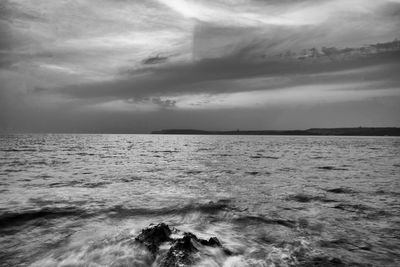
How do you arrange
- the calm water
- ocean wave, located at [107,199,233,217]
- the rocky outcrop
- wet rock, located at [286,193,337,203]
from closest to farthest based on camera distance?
the rocky outcrop < the calm water < ocean wave, located at [107,199,233,217] < wet rock, located at [286,193,337,203]

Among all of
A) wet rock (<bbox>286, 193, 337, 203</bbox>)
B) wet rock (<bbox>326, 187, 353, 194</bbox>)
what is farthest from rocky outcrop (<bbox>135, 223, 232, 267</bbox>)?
wet rock (<bbox>326, 187, 353, 194</bbox>)

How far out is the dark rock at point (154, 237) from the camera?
316 inches

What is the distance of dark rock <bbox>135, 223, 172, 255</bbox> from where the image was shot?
26.3 ft

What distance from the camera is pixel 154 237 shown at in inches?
336

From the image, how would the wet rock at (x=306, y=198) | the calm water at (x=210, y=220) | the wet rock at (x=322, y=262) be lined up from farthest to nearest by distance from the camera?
the wet rock at (x=306, y=198) → the calm water at (x=210, y=220) → the wet rock at (x=322, y=262)

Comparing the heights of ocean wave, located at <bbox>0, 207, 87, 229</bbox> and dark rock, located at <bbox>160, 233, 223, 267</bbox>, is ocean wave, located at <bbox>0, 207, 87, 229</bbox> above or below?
below

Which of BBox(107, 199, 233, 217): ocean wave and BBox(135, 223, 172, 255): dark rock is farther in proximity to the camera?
BBox(107, 199, 233, 217): ocean wave

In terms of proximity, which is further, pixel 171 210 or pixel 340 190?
pixel 340 190

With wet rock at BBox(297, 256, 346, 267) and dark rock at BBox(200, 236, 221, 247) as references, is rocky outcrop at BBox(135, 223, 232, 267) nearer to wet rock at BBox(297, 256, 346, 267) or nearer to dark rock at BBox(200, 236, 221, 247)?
dark rock at BBox(200, 236, 221, 247)

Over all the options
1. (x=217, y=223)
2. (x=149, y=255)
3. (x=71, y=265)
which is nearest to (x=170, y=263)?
(x=149, y=255)

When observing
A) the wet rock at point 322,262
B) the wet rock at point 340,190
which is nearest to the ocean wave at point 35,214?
the wet rock at point 322,262

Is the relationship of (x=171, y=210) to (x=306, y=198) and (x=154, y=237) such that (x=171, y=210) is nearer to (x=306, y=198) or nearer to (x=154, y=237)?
(x=154, y=237)

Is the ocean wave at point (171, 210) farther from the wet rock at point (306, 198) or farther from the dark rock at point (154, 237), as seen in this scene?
the wet rock at point (306, 198)

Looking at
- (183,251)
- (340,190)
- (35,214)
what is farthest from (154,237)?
(340,190)
